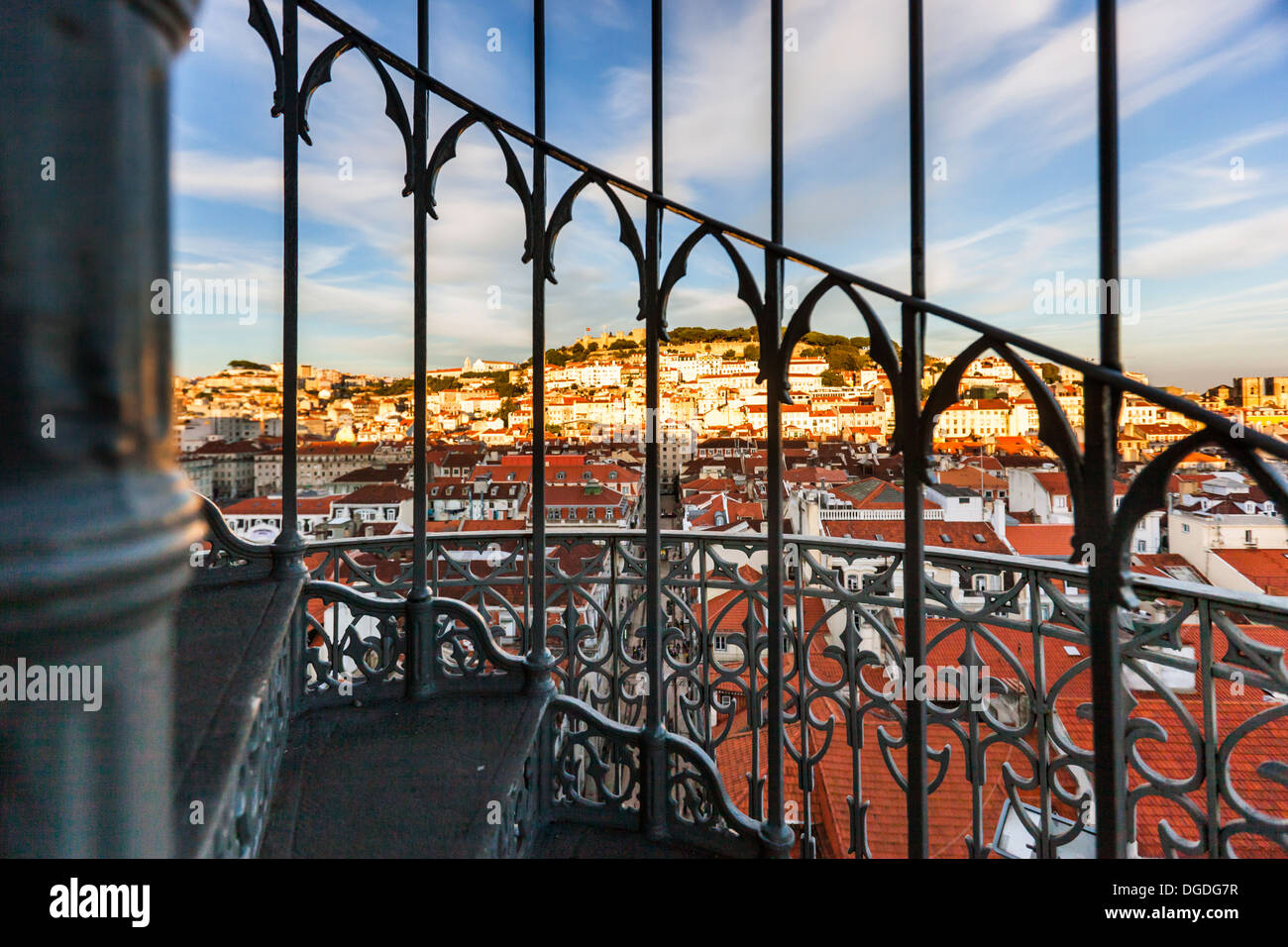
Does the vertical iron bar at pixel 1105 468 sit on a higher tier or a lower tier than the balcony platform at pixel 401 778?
higher

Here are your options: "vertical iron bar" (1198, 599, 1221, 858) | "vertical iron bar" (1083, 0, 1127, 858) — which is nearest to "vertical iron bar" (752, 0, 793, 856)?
"vertical iron bar" (1083, 0, 1127, 858)

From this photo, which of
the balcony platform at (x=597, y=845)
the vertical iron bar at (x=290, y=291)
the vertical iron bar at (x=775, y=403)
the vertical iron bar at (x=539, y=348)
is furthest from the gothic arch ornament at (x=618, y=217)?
the balcony platform at (x=597, y=845)

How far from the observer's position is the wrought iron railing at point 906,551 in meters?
1.24

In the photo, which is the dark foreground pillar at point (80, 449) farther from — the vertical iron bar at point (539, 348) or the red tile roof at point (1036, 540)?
the red tile roof at point (1036, 540)

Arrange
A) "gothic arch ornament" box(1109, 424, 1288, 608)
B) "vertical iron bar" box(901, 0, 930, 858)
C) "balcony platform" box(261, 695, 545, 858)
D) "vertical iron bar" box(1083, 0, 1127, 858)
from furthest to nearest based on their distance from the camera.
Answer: "balcony platform" box(261, 695, 545, 858) < "vertical iron bar" box(901, 0, 930, 858) < "vertical iron bar" box(1083, 0, 1127, 858) < "gothic arch ornament" box(1109, 424, 1288, 608)

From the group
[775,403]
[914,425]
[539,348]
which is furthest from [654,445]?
[914,425]

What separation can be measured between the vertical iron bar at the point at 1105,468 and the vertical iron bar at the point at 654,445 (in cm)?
122

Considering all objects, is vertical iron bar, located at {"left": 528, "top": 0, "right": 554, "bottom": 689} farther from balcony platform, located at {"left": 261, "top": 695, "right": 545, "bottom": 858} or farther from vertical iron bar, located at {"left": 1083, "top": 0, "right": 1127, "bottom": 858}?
vertical iron bar, located at {"left": 1083, "top": 0, "right": 1127, "bottom": 858}

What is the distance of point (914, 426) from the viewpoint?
4.89 ft
